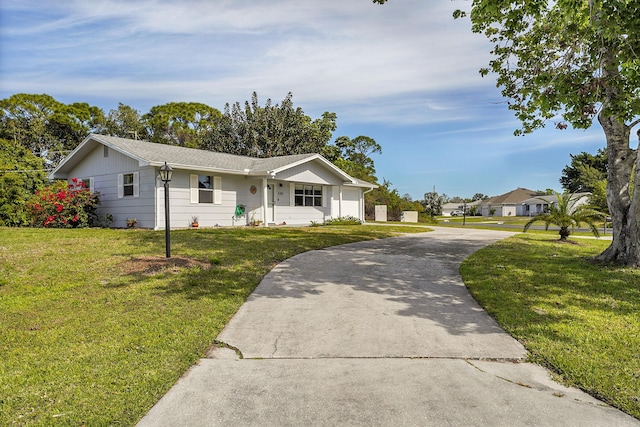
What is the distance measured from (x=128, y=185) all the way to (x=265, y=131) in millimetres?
18653

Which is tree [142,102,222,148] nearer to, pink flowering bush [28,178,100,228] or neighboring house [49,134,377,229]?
neighboring house [49,134,377,229]

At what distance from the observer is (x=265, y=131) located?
3328 cm

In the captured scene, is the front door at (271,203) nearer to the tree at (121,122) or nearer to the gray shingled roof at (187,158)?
the gray shingled roof at (187,158)

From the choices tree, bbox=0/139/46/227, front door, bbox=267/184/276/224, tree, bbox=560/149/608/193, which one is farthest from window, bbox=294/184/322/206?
tree, bbox=560/149/608/193

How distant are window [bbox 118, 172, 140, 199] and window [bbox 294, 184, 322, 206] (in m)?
8.36

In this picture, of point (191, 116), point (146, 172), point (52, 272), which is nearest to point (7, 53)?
point (146, 172)

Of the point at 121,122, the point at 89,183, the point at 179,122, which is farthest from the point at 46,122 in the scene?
the point at 89,183

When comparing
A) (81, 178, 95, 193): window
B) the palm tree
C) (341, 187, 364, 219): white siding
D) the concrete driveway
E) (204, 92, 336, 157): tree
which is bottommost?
the concrete driveway

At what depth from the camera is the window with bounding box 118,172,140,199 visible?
15617 mm

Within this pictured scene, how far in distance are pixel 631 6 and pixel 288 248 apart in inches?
331

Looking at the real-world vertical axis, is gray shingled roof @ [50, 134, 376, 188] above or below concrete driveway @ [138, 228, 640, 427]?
above

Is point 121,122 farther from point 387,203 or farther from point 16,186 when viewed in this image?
point 387,203

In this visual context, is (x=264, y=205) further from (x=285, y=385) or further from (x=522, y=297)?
(x=285, y=385)

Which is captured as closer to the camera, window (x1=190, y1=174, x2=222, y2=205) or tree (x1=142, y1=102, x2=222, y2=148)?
window (x1=190, y1=174, x2=222, y2=205)
